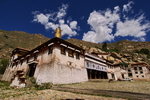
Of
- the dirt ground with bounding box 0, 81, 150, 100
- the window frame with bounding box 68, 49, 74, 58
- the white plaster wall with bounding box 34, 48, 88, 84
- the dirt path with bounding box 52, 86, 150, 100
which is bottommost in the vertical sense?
the dirt ground with bounding box 0, 81, 150, 100

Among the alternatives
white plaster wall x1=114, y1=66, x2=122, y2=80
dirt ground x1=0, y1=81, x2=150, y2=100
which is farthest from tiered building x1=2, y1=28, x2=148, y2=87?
white plaster wall x1=114, y1=66, x2=122, y2=80

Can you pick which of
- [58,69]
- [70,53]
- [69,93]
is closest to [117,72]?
[70,53]

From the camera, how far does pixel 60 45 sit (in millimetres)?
16688

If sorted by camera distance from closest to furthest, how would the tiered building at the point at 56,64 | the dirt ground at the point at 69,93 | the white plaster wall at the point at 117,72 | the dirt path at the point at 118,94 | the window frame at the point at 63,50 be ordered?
the dirt path at the point at 118,94 → the dirt ground at the point at 69,93 → the tiered building at the point at 56,64 → the window frame at the point at 63,50 → the white plaster wall at the point at 117,72

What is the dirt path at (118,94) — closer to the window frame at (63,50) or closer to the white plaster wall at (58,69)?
the white plaster wall at (58,69)

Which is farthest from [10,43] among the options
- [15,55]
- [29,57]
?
[29,57]

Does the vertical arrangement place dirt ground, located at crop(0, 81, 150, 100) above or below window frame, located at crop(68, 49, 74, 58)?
below

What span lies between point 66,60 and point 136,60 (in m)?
57.8

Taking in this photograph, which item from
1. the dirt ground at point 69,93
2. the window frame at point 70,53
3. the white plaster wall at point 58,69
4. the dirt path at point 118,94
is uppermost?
the window frame at point 70,53

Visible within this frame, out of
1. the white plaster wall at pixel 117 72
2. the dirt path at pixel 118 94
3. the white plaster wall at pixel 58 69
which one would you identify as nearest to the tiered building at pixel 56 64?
the white plaster wall at pixel 58 69

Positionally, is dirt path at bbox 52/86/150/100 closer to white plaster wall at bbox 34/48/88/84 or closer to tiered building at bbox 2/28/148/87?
white plaster wall at bbox 34/48/88/84

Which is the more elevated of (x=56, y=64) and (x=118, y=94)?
(x=56, y=64)

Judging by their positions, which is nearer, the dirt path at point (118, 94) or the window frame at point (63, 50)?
the dirt path at point (118, 94)

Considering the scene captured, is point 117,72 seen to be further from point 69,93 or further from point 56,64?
point 69,93
